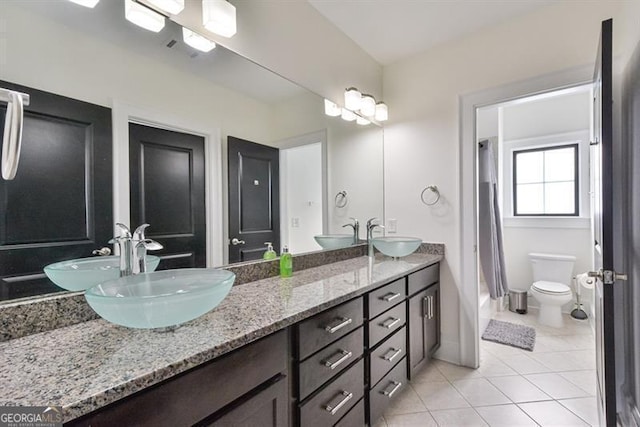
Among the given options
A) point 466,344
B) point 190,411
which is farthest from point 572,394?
point 190,411

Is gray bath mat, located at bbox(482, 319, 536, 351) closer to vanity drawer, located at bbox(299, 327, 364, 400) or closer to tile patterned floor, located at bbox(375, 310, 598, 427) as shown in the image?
tile patterned floor, located at bbox(375, 310, 598, 427)

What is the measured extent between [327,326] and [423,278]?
3.71ft

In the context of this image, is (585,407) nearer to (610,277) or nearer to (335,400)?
(610,277)

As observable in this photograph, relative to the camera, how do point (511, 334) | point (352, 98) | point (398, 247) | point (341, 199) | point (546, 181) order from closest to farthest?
point (398, 247)
point (352, 98)
point (341, 199)
point (511, 334)
point (546, 181)

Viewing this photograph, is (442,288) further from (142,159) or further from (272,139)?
(142,159)

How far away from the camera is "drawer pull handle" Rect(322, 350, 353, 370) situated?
1.21 meters

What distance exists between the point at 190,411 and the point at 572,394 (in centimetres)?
236

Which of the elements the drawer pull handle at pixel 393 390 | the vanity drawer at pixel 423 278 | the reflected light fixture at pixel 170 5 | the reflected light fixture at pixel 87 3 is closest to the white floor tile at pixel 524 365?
the vanity drawer at pixel 423 278

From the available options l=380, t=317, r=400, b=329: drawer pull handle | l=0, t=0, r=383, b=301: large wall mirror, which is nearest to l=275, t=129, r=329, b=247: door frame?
l=0, t=0, r=383, b=301: large wall mirror

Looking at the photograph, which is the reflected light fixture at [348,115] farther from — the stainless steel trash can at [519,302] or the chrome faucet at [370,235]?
the stainless steel trash can at [519,302]

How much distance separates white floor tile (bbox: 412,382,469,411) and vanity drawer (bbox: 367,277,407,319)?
680mm

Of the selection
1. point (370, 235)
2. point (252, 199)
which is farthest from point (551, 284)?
point (252, 199)

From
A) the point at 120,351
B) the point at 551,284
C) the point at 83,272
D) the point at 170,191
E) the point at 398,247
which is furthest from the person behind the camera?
the point at 551,284

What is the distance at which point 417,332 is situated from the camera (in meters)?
2.00
